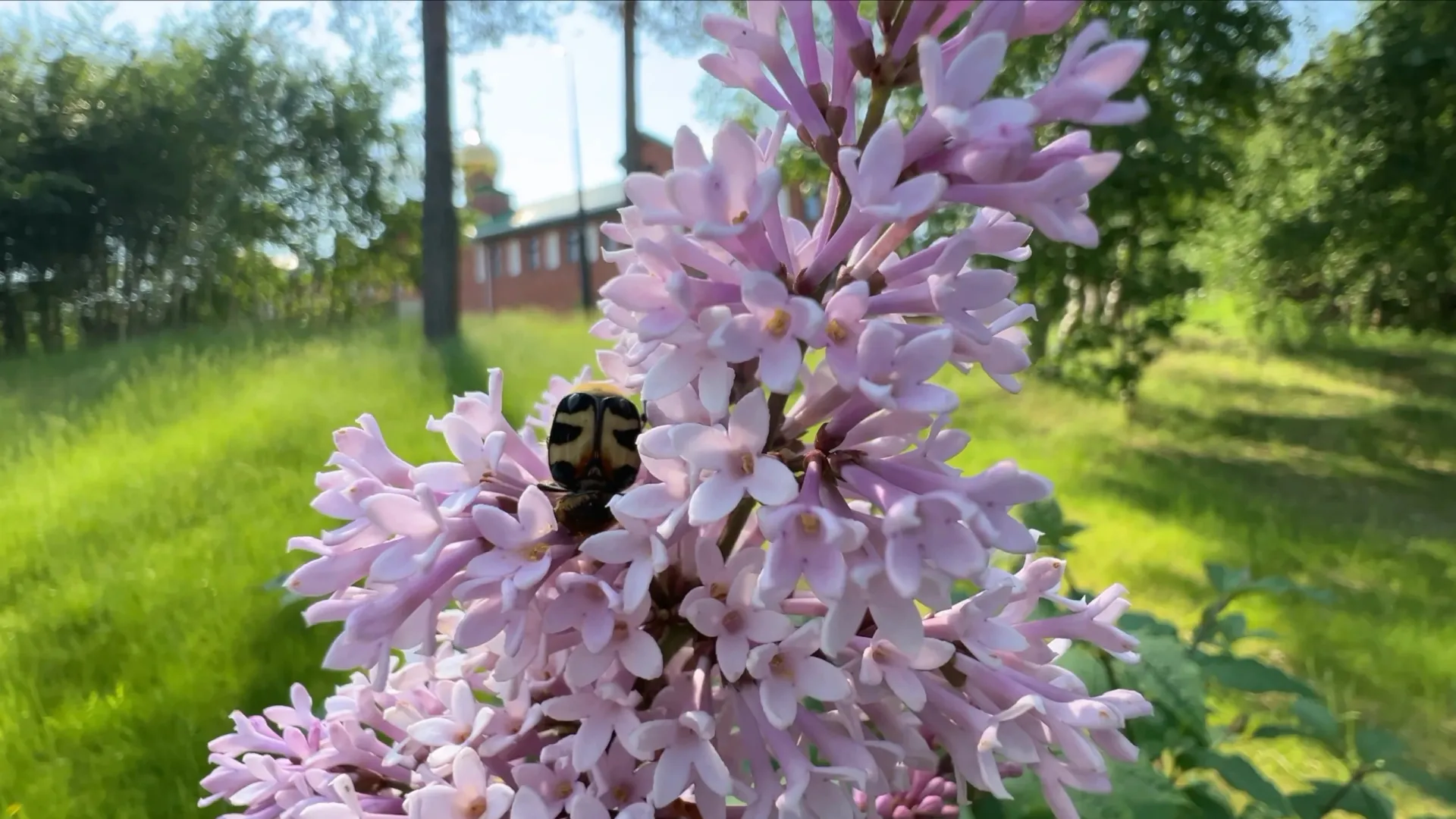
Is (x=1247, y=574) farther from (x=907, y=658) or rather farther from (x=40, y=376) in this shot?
(x=40, y=376)

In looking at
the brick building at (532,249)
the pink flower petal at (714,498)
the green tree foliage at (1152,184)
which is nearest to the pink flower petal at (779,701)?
the pink flower petal at (714,498)

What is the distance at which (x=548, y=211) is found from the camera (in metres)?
2.97

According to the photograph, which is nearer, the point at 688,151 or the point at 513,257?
the point at 688,151

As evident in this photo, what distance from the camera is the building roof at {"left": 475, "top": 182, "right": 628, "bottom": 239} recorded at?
2490 mm

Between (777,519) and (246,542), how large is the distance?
1147 millimetres

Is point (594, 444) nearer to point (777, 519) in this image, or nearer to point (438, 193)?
point (777, 519)

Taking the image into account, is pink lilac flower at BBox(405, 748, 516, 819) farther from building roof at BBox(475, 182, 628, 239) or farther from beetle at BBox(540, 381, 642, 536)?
building roof at BBox(475, 182, 628, 239)

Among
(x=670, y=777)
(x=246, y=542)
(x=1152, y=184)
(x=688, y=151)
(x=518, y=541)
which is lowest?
(x=246, y=542)

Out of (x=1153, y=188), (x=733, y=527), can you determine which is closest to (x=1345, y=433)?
(x=1153, y=188)

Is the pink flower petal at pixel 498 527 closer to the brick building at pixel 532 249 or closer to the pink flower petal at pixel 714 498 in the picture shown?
the pink flower petal at pixel 714 498

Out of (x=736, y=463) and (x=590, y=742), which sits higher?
(x=736, y=463)

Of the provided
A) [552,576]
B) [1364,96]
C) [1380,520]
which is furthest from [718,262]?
[1364,96]

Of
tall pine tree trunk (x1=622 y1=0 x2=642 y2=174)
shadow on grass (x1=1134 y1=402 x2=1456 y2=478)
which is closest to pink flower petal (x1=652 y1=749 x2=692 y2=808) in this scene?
tall pine tree trunk (x1=622 y1=0 x2=642 y2=174)

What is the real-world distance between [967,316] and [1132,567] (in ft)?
7.65
